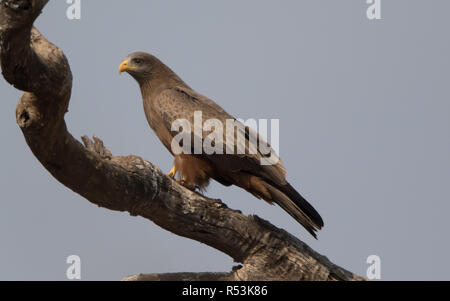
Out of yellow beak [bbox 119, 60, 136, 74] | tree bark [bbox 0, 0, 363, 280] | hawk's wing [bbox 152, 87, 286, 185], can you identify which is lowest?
tree bark [bbox 0, 0, 363, 280]

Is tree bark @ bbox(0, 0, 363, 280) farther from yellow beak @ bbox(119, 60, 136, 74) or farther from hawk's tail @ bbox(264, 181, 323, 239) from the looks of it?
yellow beak @ bbox(119, 60, 136, 74)

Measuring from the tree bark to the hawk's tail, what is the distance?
30 centimetres

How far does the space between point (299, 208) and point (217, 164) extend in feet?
3.84

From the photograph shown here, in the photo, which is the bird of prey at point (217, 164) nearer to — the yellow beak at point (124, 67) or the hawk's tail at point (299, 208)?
the hawk's tail at point (299, 208)

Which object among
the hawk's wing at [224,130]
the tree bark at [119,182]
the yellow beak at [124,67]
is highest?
the yellow beak at [124,67]

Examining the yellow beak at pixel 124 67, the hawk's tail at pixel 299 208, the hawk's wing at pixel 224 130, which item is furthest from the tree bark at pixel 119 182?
the yellow beak at pixel 124 67

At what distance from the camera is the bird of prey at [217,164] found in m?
7.43

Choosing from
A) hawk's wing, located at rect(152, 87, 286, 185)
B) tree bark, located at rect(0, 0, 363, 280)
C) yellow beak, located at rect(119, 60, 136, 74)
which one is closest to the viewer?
tree bark, located at rect(0, 0, 363, 280)

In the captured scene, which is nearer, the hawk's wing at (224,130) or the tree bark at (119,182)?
the tree bark at (119,182)

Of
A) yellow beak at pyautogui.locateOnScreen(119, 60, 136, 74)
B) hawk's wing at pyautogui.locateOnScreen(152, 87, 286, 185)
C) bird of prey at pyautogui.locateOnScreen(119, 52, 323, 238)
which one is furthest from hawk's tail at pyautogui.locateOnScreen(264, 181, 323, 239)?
yellow beak at pyautogui.locateOnScreen(119, 60, 136, 74)

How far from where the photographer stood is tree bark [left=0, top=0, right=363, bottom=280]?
4609mm

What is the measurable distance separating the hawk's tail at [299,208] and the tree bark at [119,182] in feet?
0.97

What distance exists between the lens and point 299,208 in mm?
7395

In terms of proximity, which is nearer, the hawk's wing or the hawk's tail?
the hawk's tail
